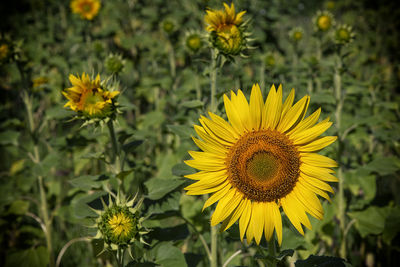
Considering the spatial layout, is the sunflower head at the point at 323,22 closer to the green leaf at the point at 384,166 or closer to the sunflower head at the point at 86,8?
the green leaf at the point at 384,166

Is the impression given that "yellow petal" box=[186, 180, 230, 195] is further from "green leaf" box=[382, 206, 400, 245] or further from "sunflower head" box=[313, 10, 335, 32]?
"sunflower head" box=[313, 10, 335, 32]

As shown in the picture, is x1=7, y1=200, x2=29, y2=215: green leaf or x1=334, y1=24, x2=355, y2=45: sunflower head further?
x1=334, y1=24, x2=355, y2=45: sunflower head

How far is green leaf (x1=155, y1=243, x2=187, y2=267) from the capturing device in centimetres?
158

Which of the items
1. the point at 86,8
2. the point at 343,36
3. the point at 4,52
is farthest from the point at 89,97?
the point at 86,8

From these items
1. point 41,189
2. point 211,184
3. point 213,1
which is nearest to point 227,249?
point 211,184

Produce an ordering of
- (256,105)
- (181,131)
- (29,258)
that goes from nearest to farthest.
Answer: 1. (256,105)
2. (181,131)
3. (29,258)

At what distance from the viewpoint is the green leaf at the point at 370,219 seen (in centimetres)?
230

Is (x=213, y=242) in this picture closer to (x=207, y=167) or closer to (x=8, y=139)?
(x=207, y=167)

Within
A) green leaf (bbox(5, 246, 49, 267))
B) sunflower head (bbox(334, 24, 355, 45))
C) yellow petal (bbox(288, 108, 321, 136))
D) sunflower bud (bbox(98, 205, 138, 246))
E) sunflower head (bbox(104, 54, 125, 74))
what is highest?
sunflower head (bbox(334, 24, 355, 45))

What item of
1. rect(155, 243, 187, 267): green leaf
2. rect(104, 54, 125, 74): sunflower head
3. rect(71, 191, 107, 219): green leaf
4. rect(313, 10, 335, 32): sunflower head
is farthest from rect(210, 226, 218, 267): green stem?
rect(313, 10, 335, 32): sunflower head

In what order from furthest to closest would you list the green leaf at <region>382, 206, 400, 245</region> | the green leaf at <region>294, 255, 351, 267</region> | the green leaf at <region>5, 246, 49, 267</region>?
the green leaf at <region>5, 246, 49, 267</region>, the green leaf at <region>382, 206, 400, 245</region>, the green leaf at <region>294, 255, 351, 267</region>

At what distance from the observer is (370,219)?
2344 millimetres

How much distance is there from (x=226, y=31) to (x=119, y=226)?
1031mm

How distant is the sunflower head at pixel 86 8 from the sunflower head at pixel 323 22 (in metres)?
2.73
